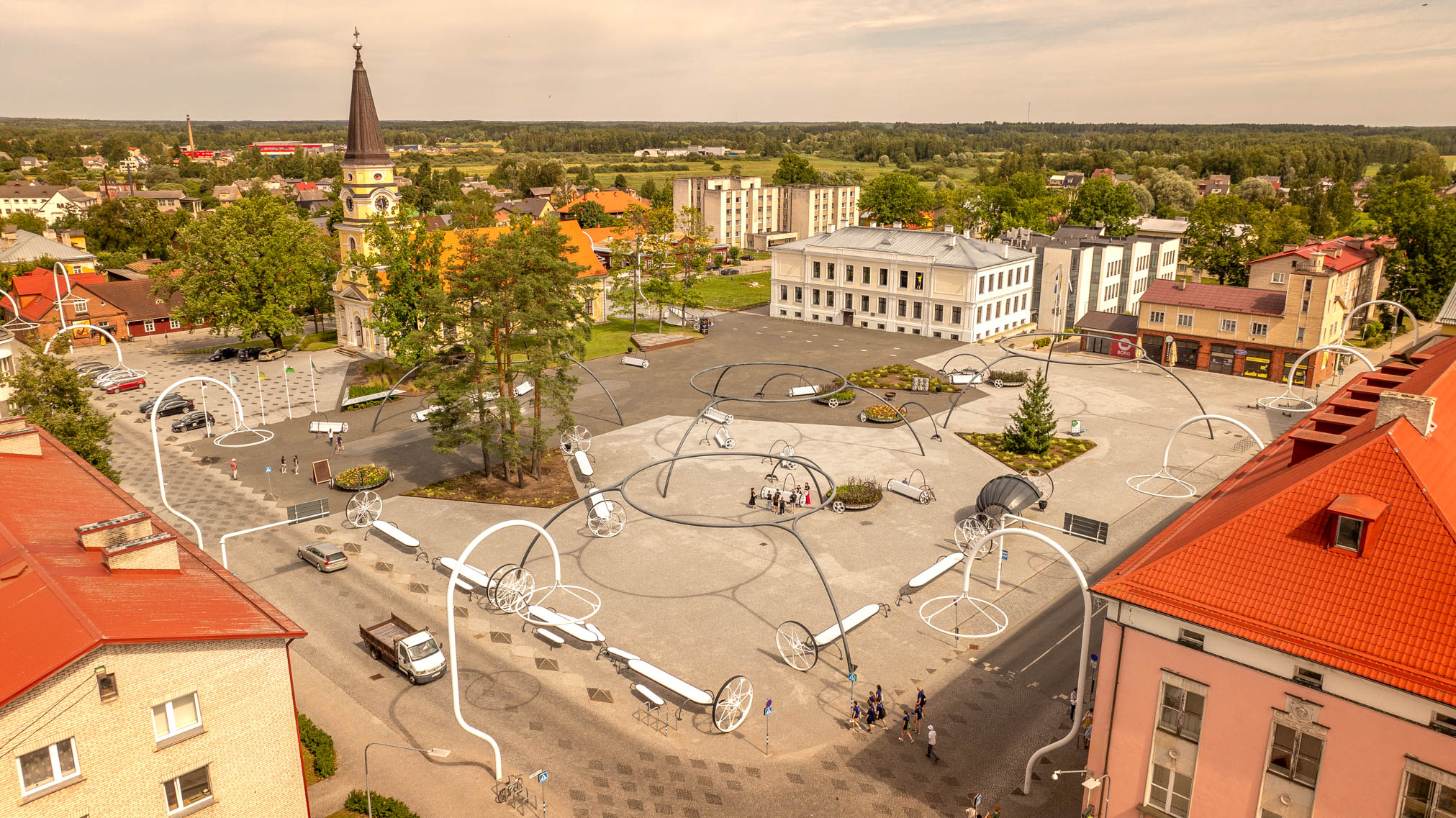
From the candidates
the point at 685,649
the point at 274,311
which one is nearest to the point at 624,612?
the point at 685,649

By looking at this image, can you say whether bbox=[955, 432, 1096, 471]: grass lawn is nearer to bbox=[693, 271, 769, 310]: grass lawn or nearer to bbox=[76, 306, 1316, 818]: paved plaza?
bbox=[76, 306, 1316, 818]: paved plaza

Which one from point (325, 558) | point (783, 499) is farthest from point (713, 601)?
point (325, 558)

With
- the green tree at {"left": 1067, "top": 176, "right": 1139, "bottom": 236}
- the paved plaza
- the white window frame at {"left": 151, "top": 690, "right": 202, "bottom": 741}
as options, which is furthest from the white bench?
the green tree at {"left": 1067, "top": 176, "right": 1139, "bottom": 236}

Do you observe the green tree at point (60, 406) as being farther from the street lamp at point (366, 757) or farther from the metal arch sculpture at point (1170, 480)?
the metal arch sculpture at point (1170, 480)

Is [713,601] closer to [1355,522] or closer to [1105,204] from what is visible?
[1355,522]

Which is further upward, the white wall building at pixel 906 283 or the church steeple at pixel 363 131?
the church steeple at pixel 363 131

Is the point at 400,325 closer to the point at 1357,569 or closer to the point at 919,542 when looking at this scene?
the point at 919,542

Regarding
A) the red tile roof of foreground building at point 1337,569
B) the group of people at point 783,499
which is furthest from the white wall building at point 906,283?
the red tile roof of foreground building at point 1337,569
